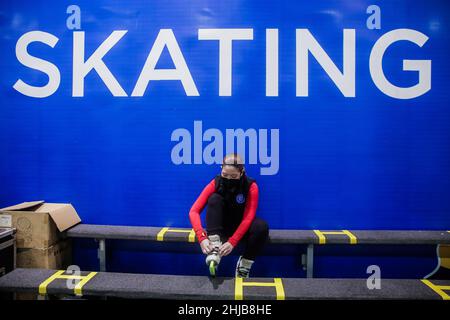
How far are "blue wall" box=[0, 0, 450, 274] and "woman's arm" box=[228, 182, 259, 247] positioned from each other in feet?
1.15

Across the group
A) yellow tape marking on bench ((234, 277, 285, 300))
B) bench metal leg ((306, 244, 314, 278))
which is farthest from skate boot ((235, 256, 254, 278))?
bench metal leg ((306, 244, 314, 278))

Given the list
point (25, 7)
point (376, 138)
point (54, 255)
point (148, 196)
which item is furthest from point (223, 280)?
point (25, 7)

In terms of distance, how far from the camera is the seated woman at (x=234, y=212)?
211 centimetres

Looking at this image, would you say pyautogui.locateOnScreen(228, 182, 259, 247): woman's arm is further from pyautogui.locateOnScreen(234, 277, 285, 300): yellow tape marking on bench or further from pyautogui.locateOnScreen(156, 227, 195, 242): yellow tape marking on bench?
pyautogui.locateOnScreen(156, 227, 195, 242): yellow tape marking on bench

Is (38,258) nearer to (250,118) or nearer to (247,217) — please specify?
(247,217)

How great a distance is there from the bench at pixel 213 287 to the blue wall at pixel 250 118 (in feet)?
1.80

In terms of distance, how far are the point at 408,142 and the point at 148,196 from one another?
2240mm

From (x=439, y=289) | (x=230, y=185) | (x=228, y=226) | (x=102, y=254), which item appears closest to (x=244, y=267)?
(x=228, y=226)

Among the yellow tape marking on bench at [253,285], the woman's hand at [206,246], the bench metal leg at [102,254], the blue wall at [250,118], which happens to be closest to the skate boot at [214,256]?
the woman's hand at [206,246]

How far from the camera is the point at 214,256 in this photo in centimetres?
195

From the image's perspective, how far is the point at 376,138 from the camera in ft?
8.04

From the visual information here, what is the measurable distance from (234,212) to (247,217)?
4.3 inches

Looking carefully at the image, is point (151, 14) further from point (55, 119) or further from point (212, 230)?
point (212, 230)

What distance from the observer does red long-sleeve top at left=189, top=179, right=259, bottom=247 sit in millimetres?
2066
